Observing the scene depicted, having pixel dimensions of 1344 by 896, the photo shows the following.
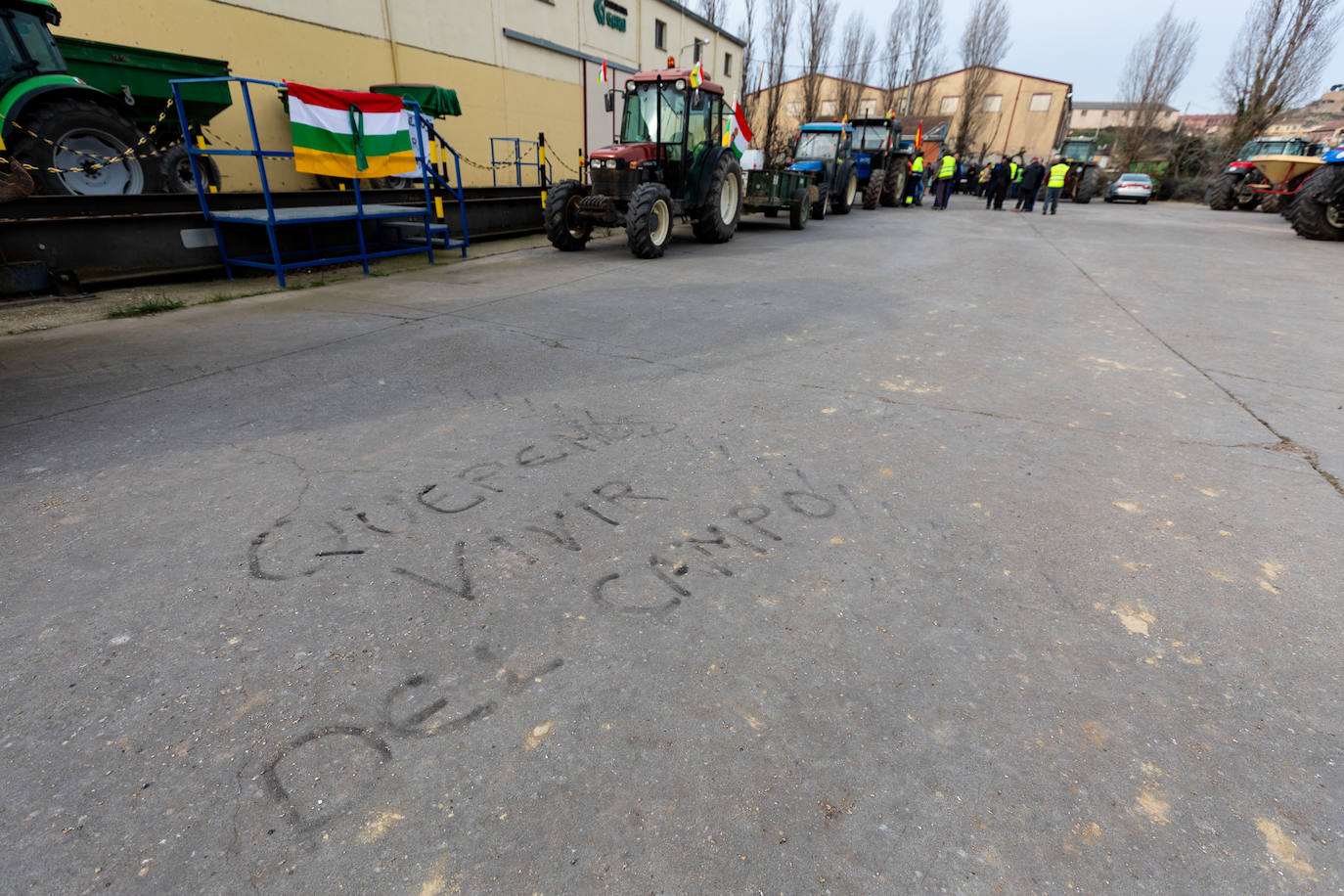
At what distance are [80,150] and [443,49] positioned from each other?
10963 millimetres

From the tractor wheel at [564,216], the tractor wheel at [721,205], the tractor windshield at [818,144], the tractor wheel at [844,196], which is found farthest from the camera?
the tractor wheel at [844,196]

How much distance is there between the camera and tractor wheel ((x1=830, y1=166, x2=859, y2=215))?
18594 mm

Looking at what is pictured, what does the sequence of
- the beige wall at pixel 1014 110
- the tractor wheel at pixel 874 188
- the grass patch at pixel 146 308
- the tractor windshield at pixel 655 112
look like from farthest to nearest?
the beige wall at pixel 1014 110
the tractor wheel at pixel 874 188
the tractor windshield at pixel 655 112
the grass patch at pixel 146 308

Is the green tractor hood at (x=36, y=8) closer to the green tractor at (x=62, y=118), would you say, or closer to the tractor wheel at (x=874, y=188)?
the green tractor at (x=62, y=118)

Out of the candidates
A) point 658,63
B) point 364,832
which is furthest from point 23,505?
point 658,63

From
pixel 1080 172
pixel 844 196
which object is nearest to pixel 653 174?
pixel 844 196

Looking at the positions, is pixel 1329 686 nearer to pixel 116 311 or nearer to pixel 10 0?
pixel 116 311

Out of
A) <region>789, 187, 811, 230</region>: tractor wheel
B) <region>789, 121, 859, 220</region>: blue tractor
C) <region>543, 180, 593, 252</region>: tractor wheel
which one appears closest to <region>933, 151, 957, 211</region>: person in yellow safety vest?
<region>789, 121, 859, 220</region>: blue tractor

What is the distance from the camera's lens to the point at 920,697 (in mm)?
1906

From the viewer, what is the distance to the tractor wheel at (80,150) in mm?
7570

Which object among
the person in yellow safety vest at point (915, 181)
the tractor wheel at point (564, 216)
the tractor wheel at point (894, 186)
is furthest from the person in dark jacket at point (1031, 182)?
the tractor wheel at point (564, 216)

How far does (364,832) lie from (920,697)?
156 cm

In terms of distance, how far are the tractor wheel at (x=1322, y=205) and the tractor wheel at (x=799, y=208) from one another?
10864 millimetres

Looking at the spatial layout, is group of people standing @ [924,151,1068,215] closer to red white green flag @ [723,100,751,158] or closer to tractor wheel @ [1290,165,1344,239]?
tractor wheel @ [1290,165,1344,239]
